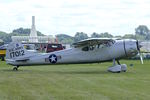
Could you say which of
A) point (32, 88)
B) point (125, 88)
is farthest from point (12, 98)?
point (125, 88)

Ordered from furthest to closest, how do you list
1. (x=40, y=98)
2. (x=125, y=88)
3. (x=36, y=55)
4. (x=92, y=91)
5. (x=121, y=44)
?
Result: 1. (x=36, y=55)
2. (x=121, y=44)
3. (x=125, y=88)
4. (x=92, y=91)
5. (x=40, y=98)

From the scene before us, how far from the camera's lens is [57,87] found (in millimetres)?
13859

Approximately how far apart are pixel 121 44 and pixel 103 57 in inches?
51.2

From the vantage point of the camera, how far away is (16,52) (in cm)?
2597

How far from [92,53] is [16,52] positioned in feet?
16.2

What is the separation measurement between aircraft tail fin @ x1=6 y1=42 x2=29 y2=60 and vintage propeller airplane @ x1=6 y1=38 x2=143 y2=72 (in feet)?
0.75

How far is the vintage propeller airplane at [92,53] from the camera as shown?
23.4 metres

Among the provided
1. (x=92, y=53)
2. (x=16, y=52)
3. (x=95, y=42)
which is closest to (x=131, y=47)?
(x=95, y=42)

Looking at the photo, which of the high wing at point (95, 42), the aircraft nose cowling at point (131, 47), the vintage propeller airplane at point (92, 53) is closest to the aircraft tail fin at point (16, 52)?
the vintage propeller airplane at point (92, 53)

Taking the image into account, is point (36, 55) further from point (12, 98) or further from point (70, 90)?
point (12, 98)

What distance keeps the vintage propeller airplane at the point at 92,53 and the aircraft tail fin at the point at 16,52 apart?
229 millimetres

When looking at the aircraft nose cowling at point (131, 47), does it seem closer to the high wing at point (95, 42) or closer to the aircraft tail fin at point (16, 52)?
the high wing at point (95, 42)

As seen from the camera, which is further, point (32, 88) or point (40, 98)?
point (32, 88)

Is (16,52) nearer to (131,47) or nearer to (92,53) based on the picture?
(92,53)
